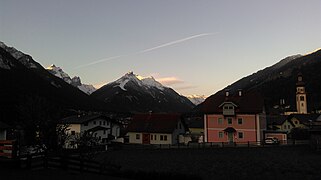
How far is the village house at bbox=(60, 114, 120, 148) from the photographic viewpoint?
186 feet

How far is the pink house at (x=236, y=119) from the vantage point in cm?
4959

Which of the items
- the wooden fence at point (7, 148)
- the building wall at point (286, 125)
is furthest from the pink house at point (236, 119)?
the wooden fence at point (7, 148)

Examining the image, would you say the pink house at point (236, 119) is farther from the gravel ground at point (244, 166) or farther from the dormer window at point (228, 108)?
the gravel ground at point (244, 166)

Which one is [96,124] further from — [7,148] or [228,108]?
[7,148]

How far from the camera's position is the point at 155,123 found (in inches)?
2286

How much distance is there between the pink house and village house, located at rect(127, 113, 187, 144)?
22.2 ft

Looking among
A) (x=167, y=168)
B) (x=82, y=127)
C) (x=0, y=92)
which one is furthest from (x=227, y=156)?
(x=0, y=92)

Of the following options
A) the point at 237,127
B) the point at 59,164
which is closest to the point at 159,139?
the point at 237,127

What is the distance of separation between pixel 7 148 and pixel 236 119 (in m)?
41.0

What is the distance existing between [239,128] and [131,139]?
69.4ft

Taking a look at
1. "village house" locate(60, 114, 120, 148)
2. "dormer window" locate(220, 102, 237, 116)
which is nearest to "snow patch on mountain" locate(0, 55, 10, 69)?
"village house" locate(60, 114, 120, 148)

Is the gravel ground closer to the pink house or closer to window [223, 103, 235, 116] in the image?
the pink house

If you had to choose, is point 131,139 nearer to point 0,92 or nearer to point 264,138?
point 264,138

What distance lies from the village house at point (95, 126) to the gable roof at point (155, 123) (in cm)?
643
